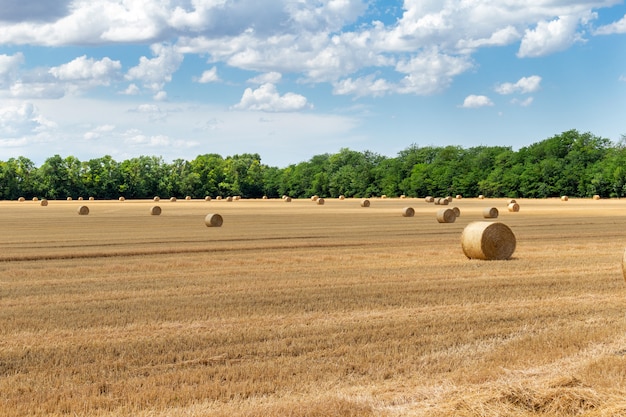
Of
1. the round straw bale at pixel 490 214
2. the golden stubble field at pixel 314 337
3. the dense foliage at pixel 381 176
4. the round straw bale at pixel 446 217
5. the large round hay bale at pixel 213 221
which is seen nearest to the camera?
the golden stubble field at pixel 314 337

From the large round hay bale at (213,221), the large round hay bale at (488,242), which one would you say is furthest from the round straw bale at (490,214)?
the large round hay bale at (488,242)

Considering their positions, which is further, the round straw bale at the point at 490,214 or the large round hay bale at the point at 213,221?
the round straw bale at the point at 490,214

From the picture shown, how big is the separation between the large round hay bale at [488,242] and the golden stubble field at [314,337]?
1.62 feet

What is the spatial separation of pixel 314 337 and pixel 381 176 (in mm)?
139419

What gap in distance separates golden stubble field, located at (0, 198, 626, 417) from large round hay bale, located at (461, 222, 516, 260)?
493mm

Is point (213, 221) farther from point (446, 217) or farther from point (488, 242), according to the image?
point (488, 242)

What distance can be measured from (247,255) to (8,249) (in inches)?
338

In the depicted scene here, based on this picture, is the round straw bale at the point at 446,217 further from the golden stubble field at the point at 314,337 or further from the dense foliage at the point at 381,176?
the dense foliage at the point at 381,176

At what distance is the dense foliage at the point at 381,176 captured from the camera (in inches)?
4540

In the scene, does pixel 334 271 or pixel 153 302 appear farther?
pixel 334 271

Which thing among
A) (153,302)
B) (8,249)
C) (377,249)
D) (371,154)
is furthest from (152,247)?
(371,154)

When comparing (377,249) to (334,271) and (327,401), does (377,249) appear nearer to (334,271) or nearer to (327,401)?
(334,271)

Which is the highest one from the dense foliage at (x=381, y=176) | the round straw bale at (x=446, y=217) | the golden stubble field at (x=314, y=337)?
the dense foliage at (x=381, y=176)

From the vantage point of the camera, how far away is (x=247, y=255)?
23.3 meters
